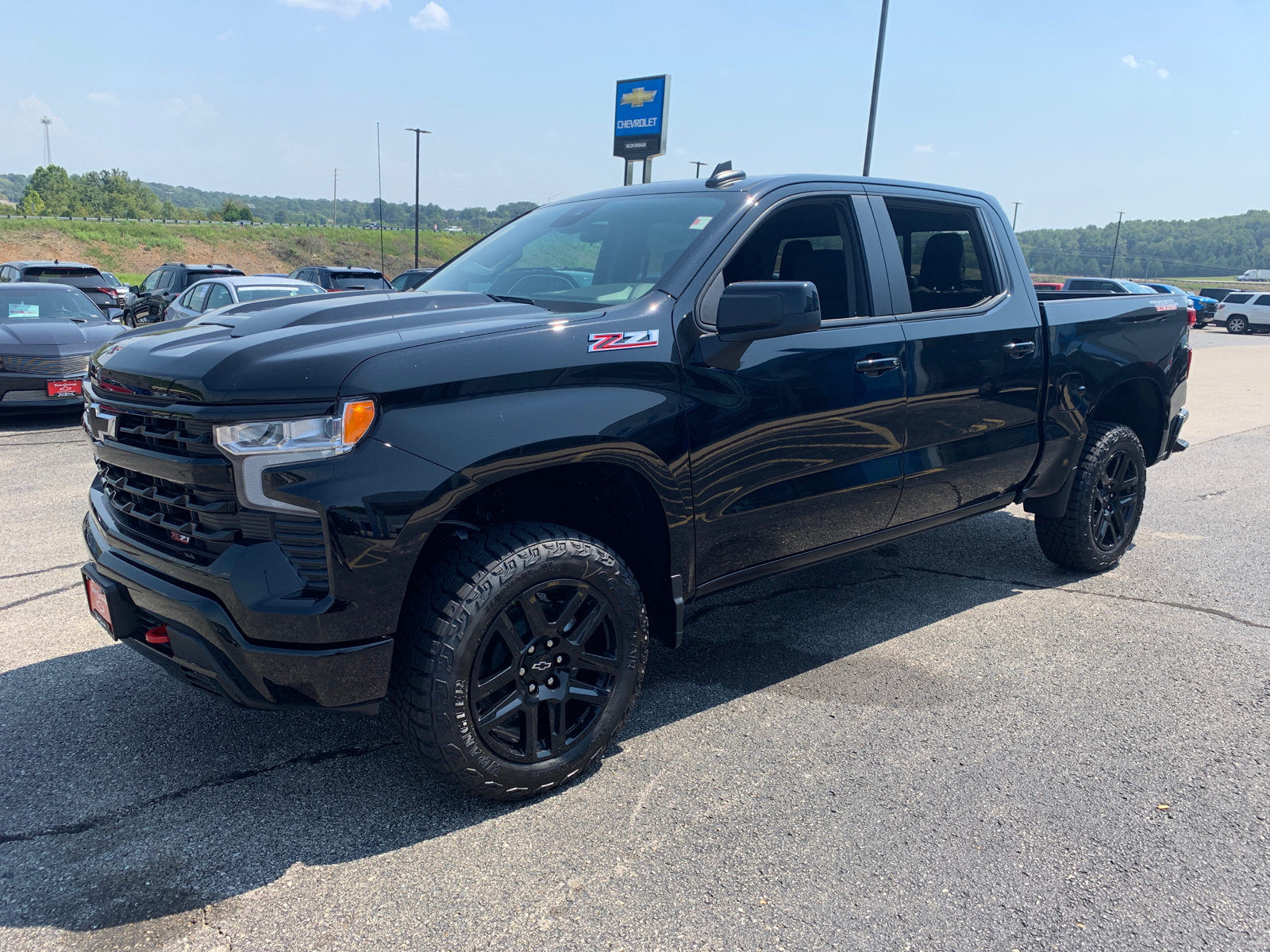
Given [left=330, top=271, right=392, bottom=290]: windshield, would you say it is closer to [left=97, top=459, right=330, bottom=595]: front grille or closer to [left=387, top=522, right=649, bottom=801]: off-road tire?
[left=97, top=459, right=330, bottom=595]: front grille

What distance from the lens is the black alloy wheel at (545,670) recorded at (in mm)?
A: 2709

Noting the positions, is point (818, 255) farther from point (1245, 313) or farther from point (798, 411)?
point (1245, 313)

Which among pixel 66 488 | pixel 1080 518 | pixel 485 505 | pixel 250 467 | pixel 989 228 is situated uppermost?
pixel 989 228

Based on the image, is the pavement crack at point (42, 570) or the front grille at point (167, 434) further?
the pavement crack at point (42, 570)

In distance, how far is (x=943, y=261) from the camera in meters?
4.37

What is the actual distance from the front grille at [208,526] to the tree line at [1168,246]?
138 m

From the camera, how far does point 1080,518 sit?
489 cm

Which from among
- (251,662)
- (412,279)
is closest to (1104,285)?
(412,279)

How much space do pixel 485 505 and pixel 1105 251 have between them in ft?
507

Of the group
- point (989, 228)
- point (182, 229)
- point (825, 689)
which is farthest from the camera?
point (182, 229)

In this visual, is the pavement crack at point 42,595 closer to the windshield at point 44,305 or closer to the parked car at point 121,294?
the windshield at point 44,305

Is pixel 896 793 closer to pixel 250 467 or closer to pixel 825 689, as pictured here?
pixel 825 689

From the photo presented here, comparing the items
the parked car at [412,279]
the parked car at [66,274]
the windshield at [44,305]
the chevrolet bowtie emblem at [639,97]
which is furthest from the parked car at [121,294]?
the parked car at [412,279]

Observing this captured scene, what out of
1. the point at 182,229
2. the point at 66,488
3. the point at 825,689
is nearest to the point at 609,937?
the point at 825,689
